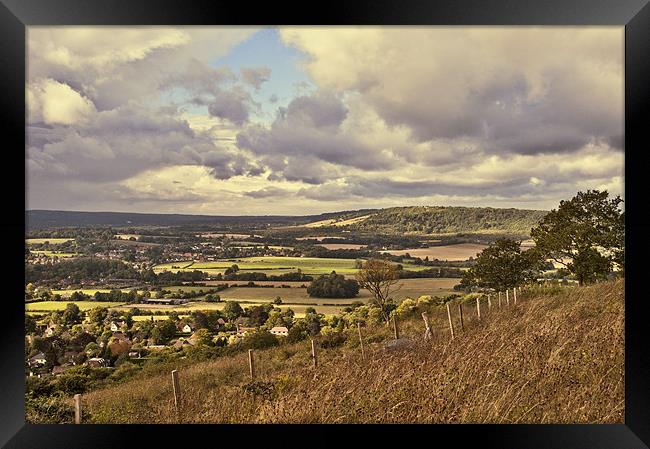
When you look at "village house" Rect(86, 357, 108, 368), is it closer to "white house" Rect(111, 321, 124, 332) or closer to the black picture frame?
"white house" Rect(111, 321, 124, 332)

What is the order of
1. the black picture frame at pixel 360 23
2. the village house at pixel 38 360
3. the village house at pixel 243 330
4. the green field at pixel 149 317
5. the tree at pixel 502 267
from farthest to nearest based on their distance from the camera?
the tree at pixel 502 267, the green field at pixel 149 317, the village house at pixel 243 330, the village house at pixel 38 360, the black picture frame at pixel 360 23

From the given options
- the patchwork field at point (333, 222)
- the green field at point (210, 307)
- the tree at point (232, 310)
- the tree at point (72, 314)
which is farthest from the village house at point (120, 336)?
the patchwork field at point (333, 222)

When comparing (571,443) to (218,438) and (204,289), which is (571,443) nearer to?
(218,438)

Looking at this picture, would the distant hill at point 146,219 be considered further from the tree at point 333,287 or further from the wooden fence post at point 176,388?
the wooden fence post at point 176,388

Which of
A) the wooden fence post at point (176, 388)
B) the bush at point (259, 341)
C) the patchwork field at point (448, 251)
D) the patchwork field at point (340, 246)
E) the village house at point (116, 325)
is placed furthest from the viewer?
the patchwork field at point (448, 251)

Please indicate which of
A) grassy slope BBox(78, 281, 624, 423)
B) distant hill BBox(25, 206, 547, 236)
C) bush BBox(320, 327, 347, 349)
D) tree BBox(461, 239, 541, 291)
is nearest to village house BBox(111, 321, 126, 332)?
distant hill BBox(25, 206, 547, 236)

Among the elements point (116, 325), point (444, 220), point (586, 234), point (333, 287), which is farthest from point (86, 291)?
point (586, 234)

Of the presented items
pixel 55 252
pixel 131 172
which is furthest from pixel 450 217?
pixel 55 252
